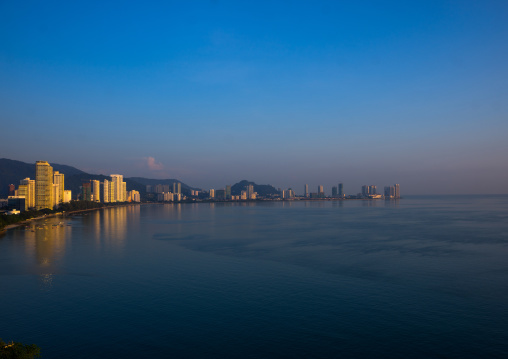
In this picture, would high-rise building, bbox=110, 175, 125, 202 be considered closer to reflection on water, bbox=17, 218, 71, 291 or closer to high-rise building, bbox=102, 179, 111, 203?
high-rise building, bbox=102, 179, 111, 203

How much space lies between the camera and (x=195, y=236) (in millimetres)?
33125

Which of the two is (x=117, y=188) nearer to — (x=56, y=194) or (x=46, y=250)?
(x=56, y=194)

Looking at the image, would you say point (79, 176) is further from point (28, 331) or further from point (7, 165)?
point (28, 331)

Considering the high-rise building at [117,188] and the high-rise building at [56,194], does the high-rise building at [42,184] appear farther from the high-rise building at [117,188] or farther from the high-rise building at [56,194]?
the high-rise building at [117,188]

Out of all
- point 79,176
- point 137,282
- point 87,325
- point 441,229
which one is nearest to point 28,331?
point 87,325

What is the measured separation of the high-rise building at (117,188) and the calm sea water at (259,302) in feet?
334

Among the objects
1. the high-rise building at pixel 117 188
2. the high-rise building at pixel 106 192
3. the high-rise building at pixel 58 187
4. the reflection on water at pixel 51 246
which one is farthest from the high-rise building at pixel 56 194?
the high-rise building at pixel 117 188

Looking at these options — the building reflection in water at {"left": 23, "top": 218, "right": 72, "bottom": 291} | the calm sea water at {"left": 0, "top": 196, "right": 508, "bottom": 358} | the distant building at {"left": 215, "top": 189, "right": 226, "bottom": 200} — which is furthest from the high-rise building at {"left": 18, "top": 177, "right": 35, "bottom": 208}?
the distant building at {"left": 215, "top": 189, "right": 226, "bottom": 200}

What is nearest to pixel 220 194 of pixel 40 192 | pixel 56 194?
pixel 56 194

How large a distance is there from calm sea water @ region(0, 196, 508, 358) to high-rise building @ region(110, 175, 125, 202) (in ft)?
334

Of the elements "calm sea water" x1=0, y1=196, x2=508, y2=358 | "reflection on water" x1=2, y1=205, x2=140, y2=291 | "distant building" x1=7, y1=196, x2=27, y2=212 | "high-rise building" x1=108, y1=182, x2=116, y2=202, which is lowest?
"calm sea water" x1=0, y1=196, x2=508, y2=358

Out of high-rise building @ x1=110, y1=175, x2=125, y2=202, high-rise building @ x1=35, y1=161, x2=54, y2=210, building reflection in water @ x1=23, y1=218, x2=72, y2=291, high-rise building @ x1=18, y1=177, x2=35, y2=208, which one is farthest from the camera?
high-rise building @ x1=110, y1=175, x2=125, y2=202

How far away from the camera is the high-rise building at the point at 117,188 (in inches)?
4784

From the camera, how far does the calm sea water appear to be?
9859 millimetres
